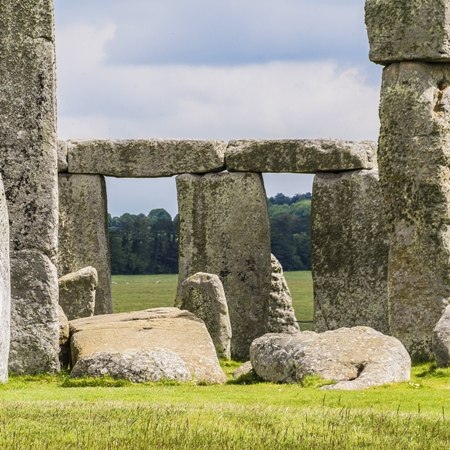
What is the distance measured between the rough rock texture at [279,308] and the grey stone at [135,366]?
9.52m

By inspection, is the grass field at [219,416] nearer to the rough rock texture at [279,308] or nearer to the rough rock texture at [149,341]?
the rough rock texture at [149,341]

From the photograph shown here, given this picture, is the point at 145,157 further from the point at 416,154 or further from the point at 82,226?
the point at 416,154

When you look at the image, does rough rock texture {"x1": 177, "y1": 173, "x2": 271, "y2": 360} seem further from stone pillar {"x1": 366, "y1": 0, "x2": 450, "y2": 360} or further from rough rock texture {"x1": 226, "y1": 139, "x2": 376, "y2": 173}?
stone pillar {"x1": 366, "y1": 0, "x2": 450, "y2": 360}

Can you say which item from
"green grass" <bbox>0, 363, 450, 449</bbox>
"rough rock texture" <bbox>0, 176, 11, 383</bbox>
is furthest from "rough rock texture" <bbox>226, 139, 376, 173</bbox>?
"rough rock texture" <bbox>0, 176, 11, 383</bbox>

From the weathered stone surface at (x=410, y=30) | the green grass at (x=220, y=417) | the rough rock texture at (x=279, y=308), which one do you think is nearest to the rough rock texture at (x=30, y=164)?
the green grass at (x=220, y=417)

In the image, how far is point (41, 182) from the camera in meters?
20.6

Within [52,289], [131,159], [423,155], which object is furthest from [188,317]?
[131,159]

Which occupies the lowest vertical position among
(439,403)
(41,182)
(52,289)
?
(439,403)

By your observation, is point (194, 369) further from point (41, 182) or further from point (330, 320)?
point (330, 320)

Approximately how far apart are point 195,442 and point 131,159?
1719 cm

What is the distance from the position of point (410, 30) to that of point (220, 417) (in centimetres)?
1033

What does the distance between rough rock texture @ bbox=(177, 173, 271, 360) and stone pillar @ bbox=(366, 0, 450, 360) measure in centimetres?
585

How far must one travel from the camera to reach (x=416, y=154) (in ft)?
79.2

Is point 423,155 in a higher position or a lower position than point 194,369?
higher
